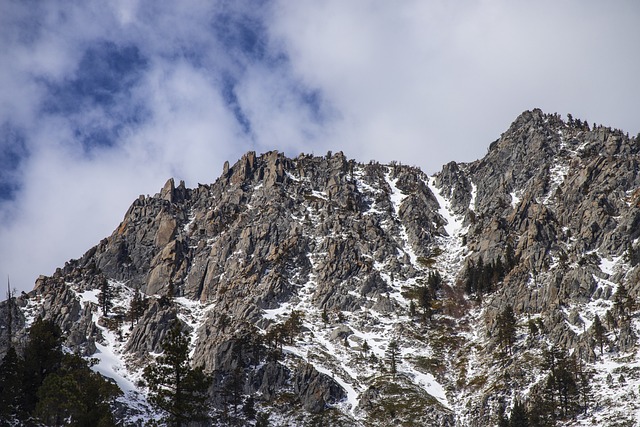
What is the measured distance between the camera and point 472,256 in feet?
560

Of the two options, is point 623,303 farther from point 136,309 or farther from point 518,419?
point 136,309

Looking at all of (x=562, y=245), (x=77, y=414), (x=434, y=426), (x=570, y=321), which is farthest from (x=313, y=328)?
(x=77, y=414)

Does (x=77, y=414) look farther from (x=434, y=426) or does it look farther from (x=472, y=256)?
(x=472, y=256)

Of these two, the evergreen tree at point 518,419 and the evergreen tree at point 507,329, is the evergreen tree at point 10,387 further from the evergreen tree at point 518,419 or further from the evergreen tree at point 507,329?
the evergreen tree at point 507,329

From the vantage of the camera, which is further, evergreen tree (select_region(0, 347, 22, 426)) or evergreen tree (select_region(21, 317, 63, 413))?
evergreen tree (select_region(21, 317, 63, 413))

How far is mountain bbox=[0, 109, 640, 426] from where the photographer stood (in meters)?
101

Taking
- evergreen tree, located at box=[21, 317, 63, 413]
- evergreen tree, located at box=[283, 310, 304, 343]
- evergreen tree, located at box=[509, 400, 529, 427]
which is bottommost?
evergreen tree, located at box=[21, 317, 63, 413]

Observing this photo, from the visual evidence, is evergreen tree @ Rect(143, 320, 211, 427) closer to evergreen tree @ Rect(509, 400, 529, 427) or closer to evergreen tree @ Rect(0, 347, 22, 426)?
evergreen tree @ Rect(0, 347, 22, 426)

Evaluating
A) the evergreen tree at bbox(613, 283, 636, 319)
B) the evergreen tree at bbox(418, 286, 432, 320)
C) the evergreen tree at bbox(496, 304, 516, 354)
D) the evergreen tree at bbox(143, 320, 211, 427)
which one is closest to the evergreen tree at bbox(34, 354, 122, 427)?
the evergreen tree at bbox(143, 320, 211, 427)

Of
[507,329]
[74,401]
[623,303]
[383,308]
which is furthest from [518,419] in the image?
[383,308]

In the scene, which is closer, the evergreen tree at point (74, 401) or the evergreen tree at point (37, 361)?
the evergreen tree at point (74, 401)

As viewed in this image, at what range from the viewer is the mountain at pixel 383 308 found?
3959 inches

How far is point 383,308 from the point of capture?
146625 mm

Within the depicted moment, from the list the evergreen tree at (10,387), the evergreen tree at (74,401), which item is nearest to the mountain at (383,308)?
the evergreen tree at (10,387)
